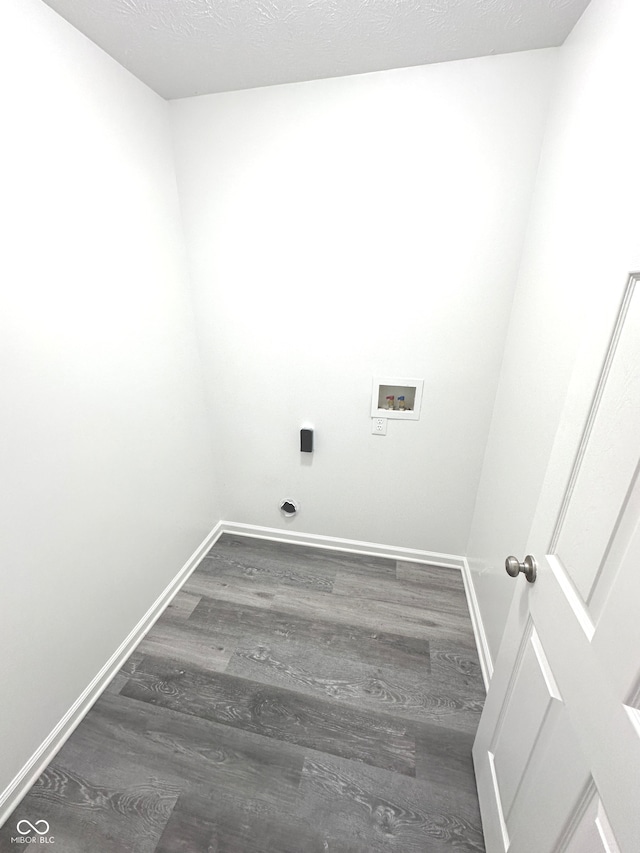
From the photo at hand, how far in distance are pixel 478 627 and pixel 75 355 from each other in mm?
2036

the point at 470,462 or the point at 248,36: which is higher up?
the point at 248,36

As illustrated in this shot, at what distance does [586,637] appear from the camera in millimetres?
602

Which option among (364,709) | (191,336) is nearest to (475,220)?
(191,336)

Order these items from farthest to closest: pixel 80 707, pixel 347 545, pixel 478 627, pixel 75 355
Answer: pixel 347 545 → pixel 478 627 → pixel 80 707 → pixel 75 355

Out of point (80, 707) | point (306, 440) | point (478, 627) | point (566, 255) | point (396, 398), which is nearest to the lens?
point (566, 255)

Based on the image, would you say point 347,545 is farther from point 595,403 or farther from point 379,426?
point 595,403

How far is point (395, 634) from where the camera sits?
168 cm

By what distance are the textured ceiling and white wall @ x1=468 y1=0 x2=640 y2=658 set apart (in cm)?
22

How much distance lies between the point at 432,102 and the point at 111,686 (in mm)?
2614

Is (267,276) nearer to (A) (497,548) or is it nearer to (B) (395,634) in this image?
(A) (497,548)

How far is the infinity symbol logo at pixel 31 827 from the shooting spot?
108 cm

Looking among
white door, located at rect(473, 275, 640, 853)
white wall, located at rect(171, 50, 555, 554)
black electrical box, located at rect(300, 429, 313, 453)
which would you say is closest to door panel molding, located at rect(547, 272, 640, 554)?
white door, located at rect(473, 275, 640, 853)

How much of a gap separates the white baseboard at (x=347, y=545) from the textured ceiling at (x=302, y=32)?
7.18ft

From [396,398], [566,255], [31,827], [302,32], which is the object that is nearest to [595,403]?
[566,255]
